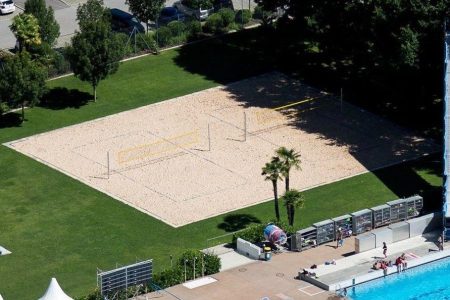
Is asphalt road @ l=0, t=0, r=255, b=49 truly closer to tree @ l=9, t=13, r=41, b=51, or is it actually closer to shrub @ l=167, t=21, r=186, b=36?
tree @ l=9, t=13, r=41, b=51

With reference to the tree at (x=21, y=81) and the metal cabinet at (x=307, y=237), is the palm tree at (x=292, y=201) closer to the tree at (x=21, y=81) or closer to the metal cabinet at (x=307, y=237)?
the metal cabinet at (x=307, y=237)

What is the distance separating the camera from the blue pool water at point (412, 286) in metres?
104

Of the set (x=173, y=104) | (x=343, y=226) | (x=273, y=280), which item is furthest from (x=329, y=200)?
(x=173, y=104)

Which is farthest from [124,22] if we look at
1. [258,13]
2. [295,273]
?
[295,273]

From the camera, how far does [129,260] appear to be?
4215 inches

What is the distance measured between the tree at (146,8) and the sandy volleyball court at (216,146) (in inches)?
447

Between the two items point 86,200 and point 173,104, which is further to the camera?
point 173,104

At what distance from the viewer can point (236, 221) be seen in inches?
4454

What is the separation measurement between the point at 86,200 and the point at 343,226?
64.3ft

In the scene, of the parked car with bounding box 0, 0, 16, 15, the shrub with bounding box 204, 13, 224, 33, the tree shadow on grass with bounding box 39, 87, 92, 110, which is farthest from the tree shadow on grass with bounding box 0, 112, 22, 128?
the shrub with bounding box 204, 13, 224, 33

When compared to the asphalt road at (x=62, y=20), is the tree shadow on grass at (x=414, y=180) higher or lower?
lower

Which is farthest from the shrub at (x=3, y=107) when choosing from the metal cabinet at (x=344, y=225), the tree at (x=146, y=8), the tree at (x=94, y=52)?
the metal cabinet at (x=344, y=225)

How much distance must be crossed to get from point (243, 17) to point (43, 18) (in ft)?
69.1

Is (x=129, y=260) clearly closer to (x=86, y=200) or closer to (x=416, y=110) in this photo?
(x=86, y=200)
